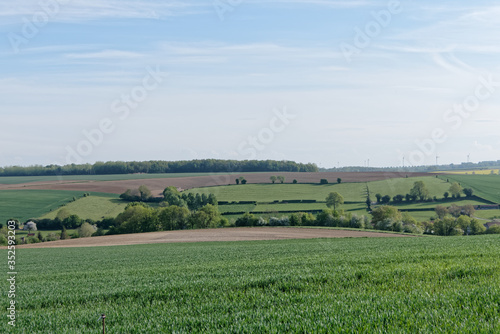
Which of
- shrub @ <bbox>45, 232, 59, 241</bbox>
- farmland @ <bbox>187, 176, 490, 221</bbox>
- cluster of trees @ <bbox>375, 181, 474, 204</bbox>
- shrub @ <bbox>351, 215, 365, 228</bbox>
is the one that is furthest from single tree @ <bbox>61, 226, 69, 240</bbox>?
cluster of trees @ <bbox>375, 181, 474, 204</bbox>

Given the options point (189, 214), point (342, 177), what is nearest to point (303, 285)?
point (189, 214)

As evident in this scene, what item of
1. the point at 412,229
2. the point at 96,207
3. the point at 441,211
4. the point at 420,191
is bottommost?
the point at 412,229

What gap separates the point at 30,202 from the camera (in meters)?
94.6

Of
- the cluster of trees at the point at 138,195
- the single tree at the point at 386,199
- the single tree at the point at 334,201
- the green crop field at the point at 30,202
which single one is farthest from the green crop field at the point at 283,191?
the green crop field at the point at 30,202

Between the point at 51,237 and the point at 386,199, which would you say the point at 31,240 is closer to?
the point at 51,237

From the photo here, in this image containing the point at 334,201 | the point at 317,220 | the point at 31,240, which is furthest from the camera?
the point at 334,201

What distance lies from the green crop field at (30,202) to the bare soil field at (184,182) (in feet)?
16.7

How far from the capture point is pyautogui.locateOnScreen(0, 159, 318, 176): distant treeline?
15738 centimetres

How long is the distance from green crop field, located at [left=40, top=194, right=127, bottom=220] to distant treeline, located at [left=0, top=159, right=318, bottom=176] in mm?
55179

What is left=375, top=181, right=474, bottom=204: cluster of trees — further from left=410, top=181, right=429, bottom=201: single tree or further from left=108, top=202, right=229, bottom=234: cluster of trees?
left=108, top=202, right=229, bottom=234: cluster of trees

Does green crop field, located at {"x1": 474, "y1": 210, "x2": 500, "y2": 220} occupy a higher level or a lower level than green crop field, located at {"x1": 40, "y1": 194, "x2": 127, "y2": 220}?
lower

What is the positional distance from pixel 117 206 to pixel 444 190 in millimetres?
84732

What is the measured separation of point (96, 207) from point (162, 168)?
6593 centimetres

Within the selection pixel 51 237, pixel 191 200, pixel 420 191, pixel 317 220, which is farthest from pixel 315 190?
pixel 51 237
